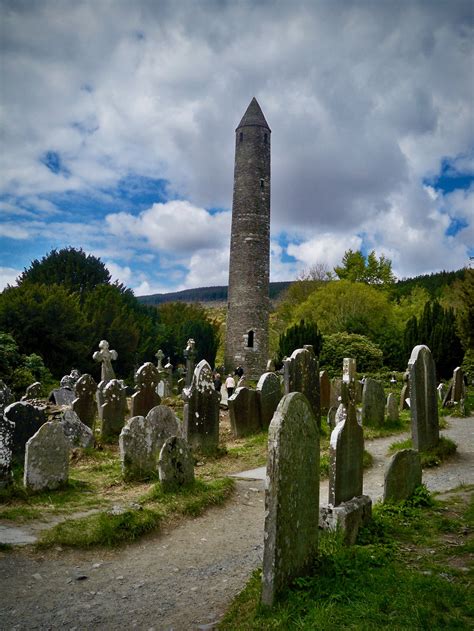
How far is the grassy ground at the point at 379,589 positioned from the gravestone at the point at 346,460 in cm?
37

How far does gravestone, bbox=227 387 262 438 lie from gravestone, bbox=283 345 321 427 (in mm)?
1671

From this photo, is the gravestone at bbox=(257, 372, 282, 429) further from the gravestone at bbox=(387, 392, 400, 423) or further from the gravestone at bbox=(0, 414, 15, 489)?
the gravestone at bbox=(0, 414, 15, 489)

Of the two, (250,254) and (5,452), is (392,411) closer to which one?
(5,452)

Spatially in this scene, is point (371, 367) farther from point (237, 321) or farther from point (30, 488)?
point (30, 488)

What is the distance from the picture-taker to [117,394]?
34.8ft

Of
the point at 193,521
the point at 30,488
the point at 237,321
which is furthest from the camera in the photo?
the point at 237,321

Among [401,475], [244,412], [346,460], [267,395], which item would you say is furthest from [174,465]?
[267,395]

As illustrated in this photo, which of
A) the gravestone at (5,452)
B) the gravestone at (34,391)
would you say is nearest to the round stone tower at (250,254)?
the gravestone at (34,391)

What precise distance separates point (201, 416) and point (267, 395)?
2745 millimetres

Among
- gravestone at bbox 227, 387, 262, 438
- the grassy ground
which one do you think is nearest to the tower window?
gravestone at bbox 227, 387, 262, 438

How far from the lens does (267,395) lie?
11422 mm

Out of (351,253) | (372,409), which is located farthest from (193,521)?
(351,253)

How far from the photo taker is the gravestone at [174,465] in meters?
6.05

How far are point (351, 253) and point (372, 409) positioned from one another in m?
37.7
